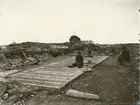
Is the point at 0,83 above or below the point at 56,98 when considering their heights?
above

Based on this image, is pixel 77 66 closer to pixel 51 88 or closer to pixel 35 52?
pixel 51 88

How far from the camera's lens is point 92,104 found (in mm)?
5898

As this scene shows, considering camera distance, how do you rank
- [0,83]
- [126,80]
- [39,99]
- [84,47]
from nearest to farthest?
[39,99] → [0,83] → [126,80] → [84,47]

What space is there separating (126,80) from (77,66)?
3952 mm

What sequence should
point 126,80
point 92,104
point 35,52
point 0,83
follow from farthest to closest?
1. point 35,52
2. point 126,80
3. point 0,83
4. point 92,104

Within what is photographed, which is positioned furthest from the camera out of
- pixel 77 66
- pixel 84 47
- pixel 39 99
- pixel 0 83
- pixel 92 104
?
pixel 84 47

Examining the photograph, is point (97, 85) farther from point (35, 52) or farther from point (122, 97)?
point (35, 52)

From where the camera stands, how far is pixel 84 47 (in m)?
30.0

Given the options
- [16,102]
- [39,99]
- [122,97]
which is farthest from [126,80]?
[16,102]

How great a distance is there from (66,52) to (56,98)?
20.4m

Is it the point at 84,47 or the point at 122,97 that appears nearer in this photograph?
the point at 122,97

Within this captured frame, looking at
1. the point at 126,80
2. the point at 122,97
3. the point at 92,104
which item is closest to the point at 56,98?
the point at 92,104

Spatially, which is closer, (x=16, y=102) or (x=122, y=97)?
(x=16, y=102)

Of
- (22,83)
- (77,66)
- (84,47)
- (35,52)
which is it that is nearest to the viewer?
(22,83)
